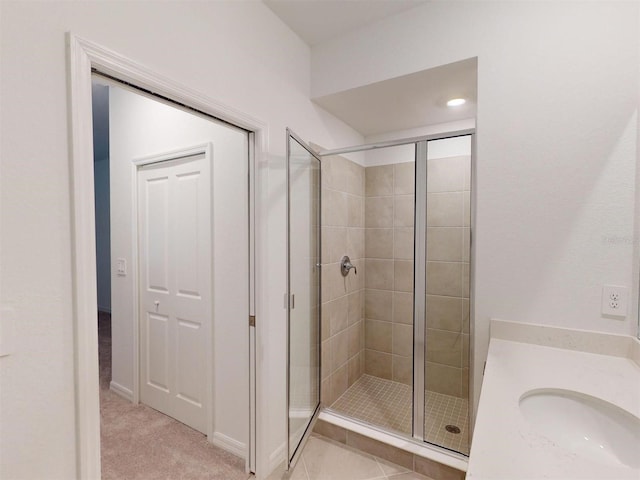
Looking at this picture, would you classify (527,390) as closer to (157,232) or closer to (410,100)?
(410,100)

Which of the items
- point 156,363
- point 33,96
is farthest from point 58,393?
point 156,363

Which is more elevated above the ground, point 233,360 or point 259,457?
point 233,360

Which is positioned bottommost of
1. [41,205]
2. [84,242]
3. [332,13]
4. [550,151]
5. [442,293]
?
[442,293]

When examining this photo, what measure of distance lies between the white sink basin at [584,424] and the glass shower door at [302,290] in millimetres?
1141

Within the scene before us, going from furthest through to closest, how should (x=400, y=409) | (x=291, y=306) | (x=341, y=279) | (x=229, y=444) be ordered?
(x=341, y=279) → (x=400, y=409) → (x=229, y=444) → (x=291, y=306)

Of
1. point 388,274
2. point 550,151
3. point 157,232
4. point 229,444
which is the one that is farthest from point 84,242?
point 388,274

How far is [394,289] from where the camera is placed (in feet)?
8.93

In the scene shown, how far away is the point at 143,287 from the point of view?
263cm

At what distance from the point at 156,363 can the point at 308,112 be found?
88.7 inches

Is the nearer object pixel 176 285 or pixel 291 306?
pixel 291 306

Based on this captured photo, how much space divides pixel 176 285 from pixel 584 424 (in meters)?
2.37

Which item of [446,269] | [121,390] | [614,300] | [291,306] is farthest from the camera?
[121,390]

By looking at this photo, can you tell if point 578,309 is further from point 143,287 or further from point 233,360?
point 143,287

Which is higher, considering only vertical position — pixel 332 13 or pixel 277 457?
pixel 332 13
